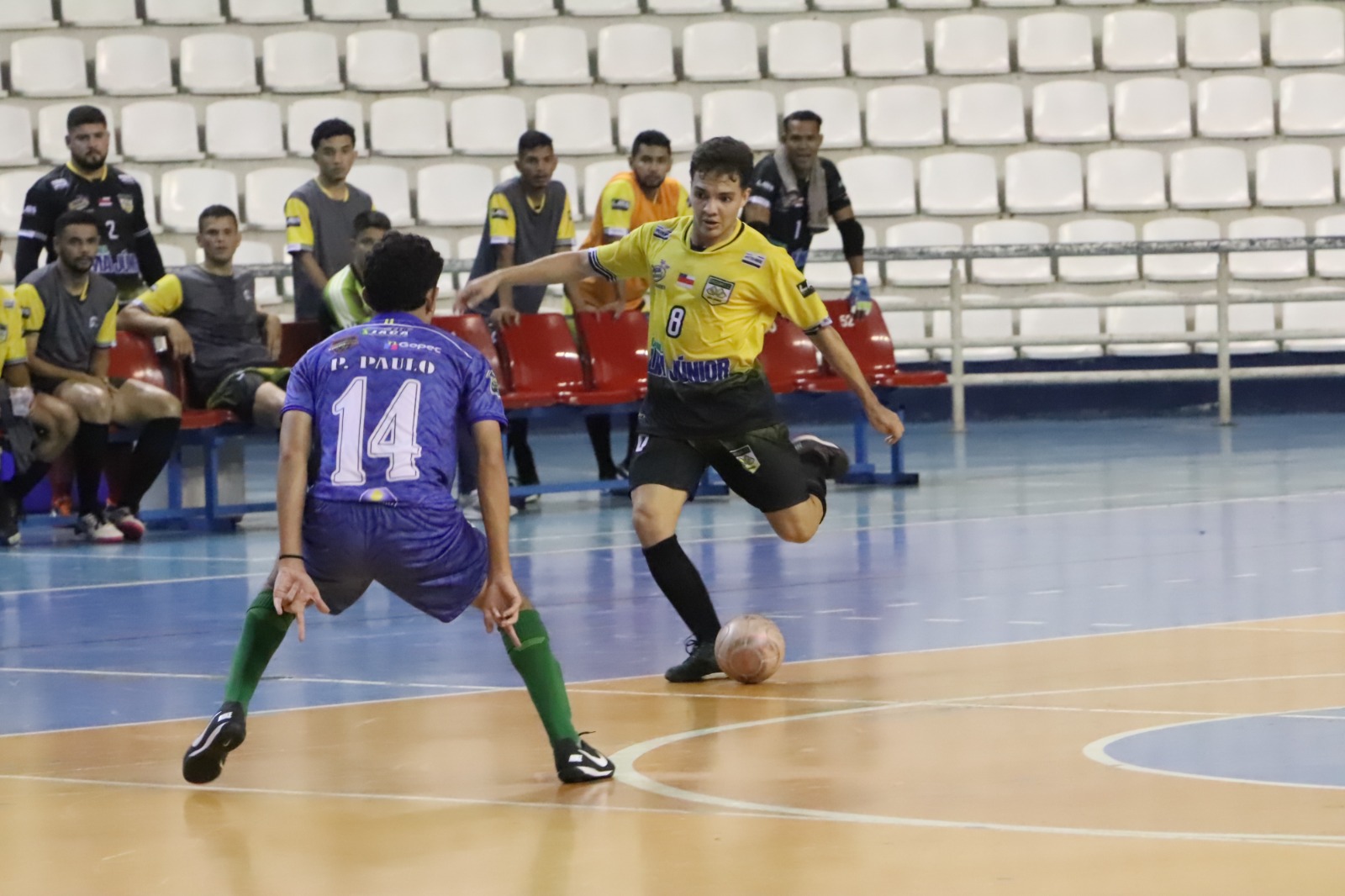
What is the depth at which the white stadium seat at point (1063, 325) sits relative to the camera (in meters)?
19.6

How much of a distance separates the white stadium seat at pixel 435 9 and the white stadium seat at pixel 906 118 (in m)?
3.67

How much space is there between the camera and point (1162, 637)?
780cm

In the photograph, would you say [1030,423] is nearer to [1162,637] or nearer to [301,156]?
[301,156]

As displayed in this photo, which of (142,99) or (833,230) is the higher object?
(142,99)

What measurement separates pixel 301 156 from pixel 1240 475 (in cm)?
849

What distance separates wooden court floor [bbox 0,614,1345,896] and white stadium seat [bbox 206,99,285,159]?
41.2ft

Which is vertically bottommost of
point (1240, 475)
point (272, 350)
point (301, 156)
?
point (1240, 475)

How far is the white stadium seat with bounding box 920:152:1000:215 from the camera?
20.0 metres

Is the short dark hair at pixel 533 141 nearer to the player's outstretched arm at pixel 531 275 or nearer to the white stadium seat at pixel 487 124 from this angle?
the player's outstretched arm at pixel 531 275

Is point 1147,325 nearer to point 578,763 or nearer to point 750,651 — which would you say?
point 750,651

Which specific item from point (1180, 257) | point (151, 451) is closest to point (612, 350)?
point (151, 451)

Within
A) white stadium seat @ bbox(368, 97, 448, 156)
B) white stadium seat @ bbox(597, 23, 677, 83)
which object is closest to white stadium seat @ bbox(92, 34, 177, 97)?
white stadium seat @ bbox(368, 97, 448, 156)

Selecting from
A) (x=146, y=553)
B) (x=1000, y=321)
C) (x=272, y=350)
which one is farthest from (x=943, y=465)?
(x=146, y=553)

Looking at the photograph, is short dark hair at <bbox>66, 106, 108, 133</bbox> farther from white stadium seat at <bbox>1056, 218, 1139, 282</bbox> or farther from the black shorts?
white stadium seat at <bbox>1056, 218, 1139, 282</bbox>
